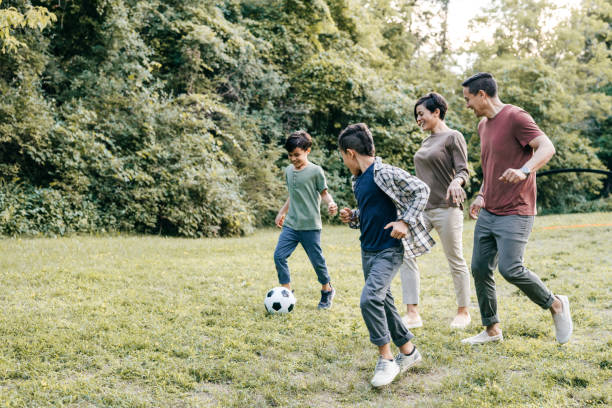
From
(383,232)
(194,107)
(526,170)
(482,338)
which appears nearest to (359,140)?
(383,232)

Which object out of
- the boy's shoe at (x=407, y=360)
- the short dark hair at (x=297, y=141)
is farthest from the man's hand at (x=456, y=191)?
the short dark hair at (x=297, y=141)

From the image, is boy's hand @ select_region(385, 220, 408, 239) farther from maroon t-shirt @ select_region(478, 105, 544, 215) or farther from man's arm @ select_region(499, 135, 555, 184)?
maroon t-shirt @ select_region(478, 105, 544, 215)

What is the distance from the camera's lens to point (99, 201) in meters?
11.3

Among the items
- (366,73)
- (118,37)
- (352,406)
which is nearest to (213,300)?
(352,406)

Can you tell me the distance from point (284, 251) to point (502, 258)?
7.83 ft

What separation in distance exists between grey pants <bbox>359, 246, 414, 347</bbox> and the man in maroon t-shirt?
88cm

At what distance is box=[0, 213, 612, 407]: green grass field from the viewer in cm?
337

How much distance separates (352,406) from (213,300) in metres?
2.94

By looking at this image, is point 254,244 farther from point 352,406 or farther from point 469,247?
point 352,406

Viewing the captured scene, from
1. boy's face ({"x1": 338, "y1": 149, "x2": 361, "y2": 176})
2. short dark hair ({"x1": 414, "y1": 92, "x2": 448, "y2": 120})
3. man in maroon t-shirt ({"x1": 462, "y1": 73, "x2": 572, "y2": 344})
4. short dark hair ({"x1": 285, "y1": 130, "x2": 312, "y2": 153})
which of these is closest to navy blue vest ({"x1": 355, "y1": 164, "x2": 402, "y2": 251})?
boy's face ({"x1": 338, "y1": 149, "x2": 361, "y2": 176})

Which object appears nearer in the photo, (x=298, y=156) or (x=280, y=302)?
(x=280, y=302)

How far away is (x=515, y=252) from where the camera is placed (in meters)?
3.96

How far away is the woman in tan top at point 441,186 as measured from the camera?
4781 millimetres

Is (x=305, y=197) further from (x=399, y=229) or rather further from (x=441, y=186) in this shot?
(x=399, y=229)
